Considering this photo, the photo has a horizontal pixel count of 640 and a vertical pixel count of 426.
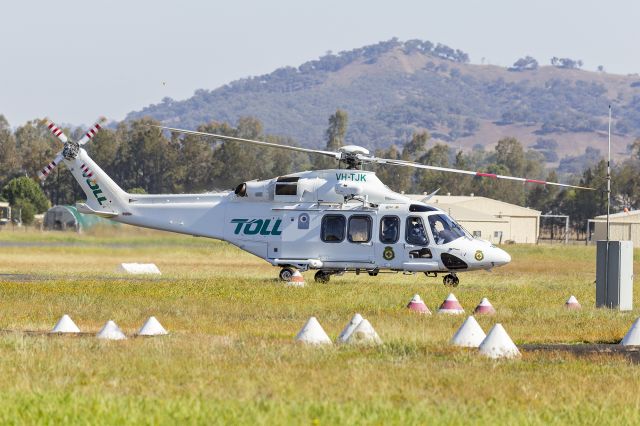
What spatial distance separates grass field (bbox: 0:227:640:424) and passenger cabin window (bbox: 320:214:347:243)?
159 inches

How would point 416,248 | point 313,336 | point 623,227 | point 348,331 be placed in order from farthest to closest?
point 623,227
point 416,248
point 348,331
point 313,336

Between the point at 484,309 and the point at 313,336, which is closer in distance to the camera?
the point at 313,336

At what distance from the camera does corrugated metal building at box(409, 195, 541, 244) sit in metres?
112

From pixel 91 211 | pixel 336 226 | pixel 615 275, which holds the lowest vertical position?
pixel 615 275

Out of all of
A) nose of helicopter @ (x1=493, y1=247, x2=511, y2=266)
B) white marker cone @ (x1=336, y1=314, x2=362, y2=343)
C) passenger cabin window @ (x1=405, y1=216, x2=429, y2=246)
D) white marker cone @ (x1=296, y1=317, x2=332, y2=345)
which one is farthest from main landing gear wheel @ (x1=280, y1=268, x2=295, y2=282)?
white marker cone @ (x1=296, y1=317, x2=332, y2=345)

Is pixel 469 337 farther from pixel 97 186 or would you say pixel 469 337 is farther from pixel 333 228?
pixel 97 186

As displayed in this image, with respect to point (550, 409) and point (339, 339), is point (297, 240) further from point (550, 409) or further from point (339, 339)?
point (550, 409)

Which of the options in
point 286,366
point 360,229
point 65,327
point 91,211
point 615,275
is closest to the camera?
point 286,366

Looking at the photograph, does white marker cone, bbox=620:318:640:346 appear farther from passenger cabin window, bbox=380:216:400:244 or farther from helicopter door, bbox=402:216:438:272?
passenger cabin window, bbox=380:216:400:244

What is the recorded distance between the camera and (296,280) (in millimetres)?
33938

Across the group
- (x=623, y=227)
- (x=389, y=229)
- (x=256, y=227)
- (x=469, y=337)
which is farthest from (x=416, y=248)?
(x=623, y=227)

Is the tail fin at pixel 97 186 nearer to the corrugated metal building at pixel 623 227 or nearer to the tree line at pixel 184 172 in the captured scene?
the corrugated metal building at pixel 623 227

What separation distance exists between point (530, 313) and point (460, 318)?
7.68 ft

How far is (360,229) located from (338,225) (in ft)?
2.04
